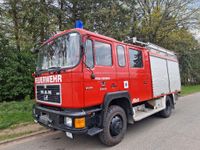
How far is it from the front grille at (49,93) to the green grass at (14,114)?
76.1 inches

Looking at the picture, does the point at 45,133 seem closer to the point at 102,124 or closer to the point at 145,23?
the point at 102,124

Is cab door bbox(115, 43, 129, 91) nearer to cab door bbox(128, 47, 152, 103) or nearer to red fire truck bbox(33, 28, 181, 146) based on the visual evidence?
red fire truck bbox(33, 28, 181, 146)

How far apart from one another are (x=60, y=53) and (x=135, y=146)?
2.80m

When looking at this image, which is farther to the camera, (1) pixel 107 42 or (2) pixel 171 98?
(2) pixel 171 98

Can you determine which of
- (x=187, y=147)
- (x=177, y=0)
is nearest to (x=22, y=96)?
(x=187, y=147)

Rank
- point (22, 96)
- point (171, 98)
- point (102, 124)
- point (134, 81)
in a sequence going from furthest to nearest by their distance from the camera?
point (22, 96) → point (171, 98) → point (134, 81) → point (102, 124)

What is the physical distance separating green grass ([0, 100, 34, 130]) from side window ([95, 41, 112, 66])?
3.73 metres

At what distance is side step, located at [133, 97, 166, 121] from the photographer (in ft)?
19.8

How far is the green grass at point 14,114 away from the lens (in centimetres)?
650

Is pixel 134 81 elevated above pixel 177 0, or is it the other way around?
pixel 177 0

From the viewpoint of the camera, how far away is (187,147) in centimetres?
452

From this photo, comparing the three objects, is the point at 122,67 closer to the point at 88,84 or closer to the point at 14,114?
the point at 88,84

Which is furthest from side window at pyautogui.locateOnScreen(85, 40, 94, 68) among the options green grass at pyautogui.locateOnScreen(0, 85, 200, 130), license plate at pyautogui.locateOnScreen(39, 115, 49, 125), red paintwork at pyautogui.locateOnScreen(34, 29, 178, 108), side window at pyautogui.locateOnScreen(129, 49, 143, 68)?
green grass at pyautogui.locateOnScreen(0, 85, 200, 130)

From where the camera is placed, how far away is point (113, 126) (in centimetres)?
476
